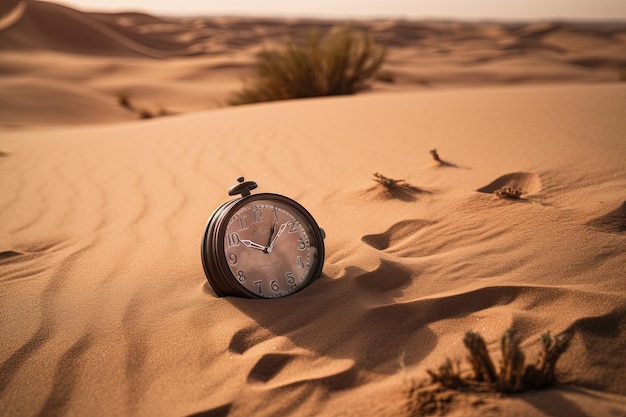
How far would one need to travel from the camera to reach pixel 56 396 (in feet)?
7.38

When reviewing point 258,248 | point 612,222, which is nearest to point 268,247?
point 258,248

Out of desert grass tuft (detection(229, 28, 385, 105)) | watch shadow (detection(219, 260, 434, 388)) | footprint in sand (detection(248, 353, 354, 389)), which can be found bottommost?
footprint in sand (detection(248, 353, 354, 389))

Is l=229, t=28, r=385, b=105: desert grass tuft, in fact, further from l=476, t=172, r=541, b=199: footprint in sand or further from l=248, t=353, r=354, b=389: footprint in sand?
l=248, t=353, r=354, b=389: footprint in sand

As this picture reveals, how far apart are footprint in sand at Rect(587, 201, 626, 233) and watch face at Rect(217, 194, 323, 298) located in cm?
146

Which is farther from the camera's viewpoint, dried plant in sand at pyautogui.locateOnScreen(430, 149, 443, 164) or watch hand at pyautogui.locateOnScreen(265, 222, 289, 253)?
dried plant in sand at pyautogui.locateOnScreen(430, 149, 443, 164)

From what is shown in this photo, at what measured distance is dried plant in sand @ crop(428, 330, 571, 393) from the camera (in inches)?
76.4

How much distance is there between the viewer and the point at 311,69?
9930 millimetres

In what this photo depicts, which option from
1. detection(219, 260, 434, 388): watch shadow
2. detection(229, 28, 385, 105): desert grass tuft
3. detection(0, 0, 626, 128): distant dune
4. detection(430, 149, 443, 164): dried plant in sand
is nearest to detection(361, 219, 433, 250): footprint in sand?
detection(219, 260, 434, 388): watch shadow

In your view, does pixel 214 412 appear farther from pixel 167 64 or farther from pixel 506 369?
pixel 167 64

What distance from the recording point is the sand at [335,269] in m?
2.18

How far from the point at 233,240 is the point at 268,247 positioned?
163 mm

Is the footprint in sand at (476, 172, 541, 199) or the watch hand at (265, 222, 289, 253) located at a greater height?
the watch hand at (265, 222, 289, 253)

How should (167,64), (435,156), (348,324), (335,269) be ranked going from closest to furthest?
(348,324)
(335,269)
(435,156)
(167,64)

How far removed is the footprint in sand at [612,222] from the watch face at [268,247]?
1460 mm
